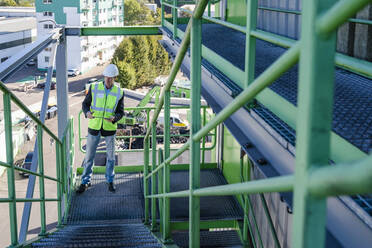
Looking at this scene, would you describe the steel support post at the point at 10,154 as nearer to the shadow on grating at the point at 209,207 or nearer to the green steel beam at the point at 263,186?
the green steel beam at the point at 263,186

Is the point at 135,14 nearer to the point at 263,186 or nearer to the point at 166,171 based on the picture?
the point at 166,171

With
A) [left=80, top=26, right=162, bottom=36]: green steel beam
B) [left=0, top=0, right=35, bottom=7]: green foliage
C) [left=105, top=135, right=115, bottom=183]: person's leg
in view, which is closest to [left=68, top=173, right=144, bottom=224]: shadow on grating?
[left=105, top=135, right=115, bottom=183]: person's leg

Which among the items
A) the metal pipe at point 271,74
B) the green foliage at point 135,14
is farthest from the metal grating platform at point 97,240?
the green foliage at point 135,14

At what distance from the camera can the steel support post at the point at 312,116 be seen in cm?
80

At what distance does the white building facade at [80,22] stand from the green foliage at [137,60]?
15.0ft

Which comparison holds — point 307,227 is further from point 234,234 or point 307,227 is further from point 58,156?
point 234,234

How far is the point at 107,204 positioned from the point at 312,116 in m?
5.56

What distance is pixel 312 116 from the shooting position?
0.80m

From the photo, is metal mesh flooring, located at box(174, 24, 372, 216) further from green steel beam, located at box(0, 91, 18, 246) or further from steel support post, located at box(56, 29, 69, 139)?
steel support post, located at box(56, 29, 69, 139)

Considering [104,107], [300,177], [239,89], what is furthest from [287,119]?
[104,107]

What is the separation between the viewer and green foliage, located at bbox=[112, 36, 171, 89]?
128 feet

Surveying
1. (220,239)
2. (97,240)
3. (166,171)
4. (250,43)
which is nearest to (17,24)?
(220,239)

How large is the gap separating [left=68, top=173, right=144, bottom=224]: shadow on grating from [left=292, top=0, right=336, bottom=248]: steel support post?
195 inches

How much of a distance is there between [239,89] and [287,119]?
82 centimetres
